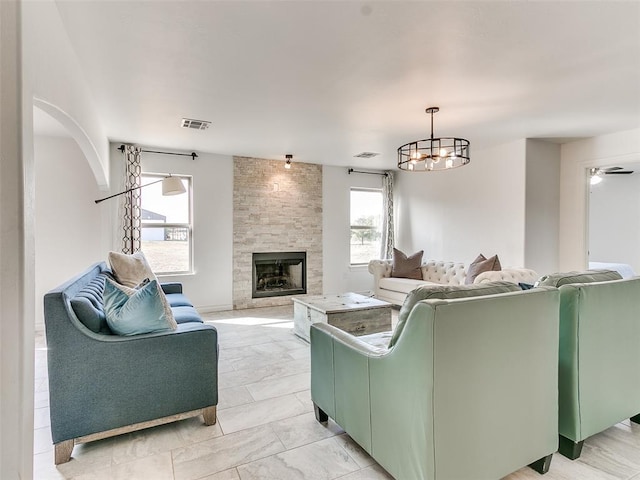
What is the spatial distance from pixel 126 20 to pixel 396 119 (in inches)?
107

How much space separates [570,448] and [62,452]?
2782mm

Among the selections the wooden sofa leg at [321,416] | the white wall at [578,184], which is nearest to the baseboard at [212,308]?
the wooden sofa leg at [321,416]

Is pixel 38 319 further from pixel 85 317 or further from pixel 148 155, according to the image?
pixel 85 317

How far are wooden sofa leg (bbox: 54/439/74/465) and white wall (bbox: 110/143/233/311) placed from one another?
141 inches

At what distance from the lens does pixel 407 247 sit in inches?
273

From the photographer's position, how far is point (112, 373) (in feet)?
6.43

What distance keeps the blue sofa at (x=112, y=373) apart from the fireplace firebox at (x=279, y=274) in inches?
147

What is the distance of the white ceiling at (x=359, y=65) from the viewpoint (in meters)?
2.00

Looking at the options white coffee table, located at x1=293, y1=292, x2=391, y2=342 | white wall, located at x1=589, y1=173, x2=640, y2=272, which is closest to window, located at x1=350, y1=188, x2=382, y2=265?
white coffee table, located at x1=293, y1=292, x2=391, y2=342

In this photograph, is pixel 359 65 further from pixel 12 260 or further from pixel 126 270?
pixel 126 270

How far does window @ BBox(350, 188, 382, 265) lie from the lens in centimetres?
695

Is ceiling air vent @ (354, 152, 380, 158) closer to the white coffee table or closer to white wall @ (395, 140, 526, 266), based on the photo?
white wall @ (395, 140, 526, 266)

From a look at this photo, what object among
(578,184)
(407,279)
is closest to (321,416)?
(407,279)

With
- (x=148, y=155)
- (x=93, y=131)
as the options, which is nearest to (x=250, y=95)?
(x=93, y=131)
